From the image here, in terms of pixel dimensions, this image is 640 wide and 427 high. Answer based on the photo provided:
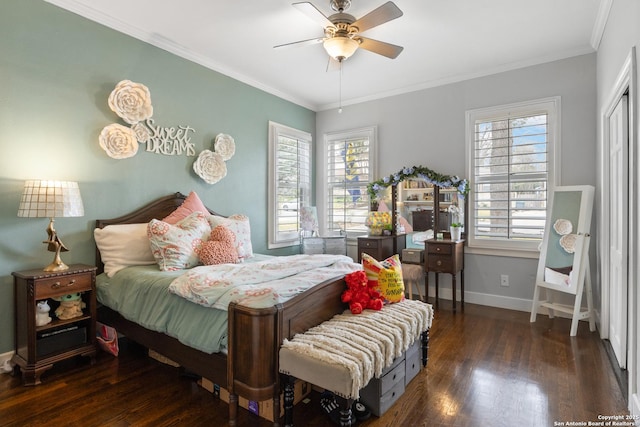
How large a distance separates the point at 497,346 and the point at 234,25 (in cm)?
366

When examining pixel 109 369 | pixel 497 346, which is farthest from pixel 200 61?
pixel 497 346

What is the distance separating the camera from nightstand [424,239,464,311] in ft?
12.9

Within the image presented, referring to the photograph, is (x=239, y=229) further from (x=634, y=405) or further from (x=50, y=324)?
(x=634, y=405)

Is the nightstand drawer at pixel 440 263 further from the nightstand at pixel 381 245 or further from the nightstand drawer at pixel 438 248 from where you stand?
the nightstand at pixel 381 245

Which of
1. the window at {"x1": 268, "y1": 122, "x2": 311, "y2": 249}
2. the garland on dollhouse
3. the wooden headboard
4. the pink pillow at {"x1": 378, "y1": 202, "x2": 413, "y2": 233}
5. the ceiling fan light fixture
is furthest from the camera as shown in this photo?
the window at {"x1": 268, "y1": 122, "x2": 311, "y2": 249}

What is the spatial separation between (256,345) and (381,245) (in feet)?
9.22

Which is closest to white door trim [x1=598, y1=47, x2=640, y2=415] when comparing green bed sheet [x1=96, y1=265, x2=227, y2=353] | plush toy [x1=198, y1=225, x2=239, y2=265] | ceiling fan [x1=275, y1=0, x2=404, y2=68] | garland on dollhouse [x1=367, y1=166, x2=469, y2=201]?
ceiling fan [x1=275, y1=0, x2=404, y2=68]

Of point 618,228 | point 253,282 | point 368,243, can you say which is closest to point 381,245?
point 368,243

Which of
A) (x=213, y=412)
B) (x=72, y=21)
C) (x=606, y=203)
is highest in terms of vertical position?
(x=72, y=21)

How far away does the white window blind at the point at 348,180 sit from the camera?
5.05 meters

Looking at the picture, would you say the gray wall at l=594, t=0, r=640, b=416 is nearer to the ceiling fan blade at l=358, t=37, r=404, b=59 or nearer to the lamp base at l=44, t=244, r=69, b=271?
the ceiling fan blade at l=358, t=37, r=404, b=59

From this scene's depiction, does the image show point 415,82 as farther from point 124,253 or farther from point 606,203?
point 124,253

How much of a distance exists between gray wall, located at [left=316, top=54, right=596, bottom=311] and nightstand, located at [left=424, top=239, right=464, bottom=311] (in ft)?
0.71

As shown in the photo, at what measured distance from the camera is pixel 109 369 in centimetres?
256
